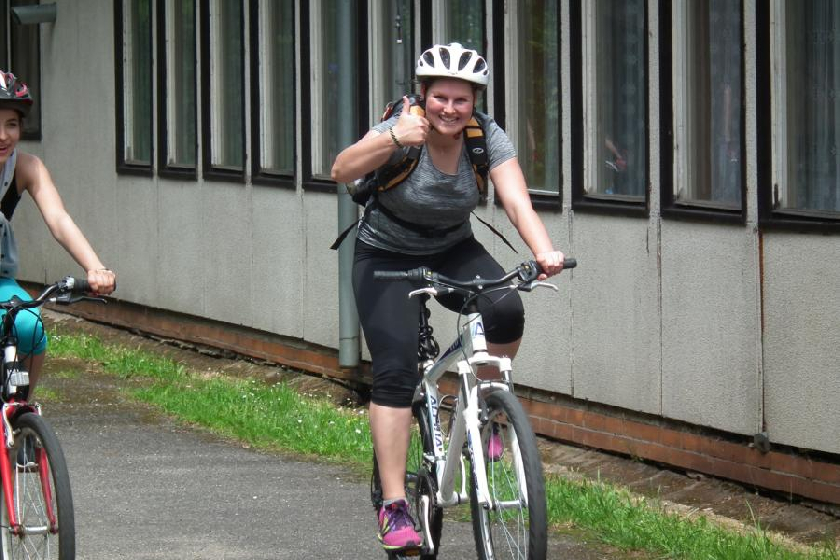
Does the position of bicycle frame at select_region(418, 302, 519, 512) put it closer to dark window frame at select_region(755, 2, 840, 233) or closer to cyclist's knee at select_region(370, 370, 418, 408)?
cyclist's knee at select_region(370, 370, 418, 408)

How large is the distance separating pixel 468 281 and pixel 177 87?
32.4 feet

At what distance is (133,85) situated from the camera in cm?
1611

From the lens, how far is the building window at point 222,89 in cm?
1414

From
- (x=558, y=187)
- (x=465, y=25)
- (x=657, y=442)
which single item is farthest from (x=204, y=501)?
(x=465, y=25)

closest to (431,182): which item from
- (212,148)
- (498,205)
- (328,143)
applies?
(498,205)

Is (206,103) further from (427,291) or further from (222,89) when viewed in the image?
(427,291)

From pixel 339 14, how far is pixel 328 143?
3.94 ft

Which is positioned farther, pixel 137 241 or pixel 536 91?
pixel 137 241

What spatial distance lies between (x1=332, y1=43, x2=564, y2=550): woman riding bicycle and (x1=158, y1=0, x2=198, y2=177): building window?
8.88 metres

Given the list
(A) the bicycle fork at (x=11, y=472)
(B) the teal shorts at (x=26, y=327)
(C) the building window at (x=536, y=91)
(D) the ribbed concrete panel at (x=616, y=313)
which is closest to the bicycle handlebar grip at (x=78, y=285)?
(B) the teal shorts at (x=26, y=327)

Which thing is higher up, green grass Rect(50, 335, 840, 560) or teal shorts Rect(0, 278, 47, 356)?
teal shorts Rect(0, 278, 47, 356)

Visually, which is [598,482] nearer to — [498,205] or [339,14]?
[498,205]

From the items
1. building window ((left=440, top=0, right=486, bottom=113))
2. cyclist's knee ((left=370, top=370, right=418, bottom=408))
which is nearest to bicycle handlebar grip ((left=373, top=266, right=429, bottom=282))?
cyclist's knee ((left=370, top=370, right=418, bottom=408))

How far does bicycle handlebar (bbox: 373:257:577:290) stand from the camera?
18.7 feet
